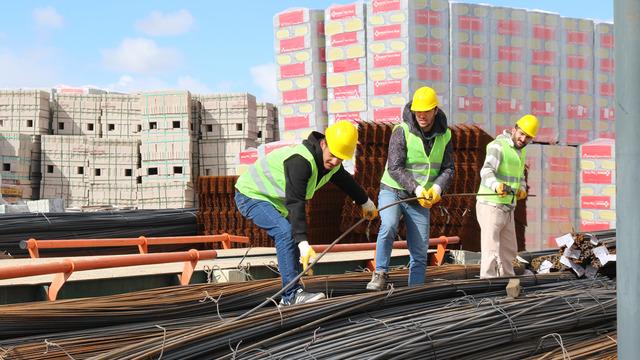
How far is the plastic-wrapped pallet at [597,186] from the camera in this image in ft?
35.9

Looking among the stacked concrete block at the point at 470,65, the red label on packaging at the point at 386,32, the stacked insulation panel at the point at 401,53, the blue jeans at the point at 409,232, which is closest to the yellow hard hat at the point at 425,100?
the blue jeans at the point at 409,232

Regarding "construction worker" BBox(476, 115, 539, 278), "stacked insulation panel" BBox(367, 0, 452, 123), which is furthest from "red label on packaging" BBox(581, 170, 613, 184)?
"construction worker" BBox(476, 115, 539, 278)

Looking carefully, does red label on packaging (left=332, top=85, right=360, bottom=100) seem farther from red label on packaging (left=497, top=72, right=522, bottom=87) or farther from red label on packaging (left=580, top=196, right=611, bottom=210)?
red label on packaging (left=580, top=196, right=611, bottom=210)

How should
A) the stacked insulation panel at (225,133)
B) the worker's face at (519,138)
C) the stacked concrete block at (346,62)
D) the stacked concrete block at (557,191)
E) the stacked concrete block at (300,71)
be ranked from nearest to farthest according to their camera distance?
the worker's face at (519,138), the stacked concrete block at (346,62), the stacked concrete block at (300,71), the stacked concrete block at (557,191), the stacked insulation panel at (225,133)

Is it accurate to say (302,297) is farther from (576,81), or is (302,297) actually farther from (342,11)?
(576,81)

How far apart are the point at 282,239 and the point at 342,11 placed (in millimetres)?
6342

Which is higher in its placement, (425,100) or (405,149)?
(425,100)

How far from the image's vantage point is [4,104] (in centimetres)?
1600

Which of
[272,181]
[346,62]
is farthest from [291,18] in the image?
[272,181]

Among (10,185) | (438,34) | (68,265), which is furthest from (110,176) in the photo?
(68,265)

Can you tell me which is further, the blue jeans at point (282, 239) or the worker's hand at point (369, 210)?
the worker's hand at point (369, 210)

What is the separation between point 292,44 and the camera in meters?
10.8

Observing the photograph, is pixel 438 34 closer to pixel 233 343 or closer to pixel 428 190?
pixel 428 190

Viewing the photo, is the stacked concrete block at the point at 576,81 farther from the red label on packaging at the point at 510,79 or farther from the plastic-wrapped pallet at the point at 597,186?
the red label on packaging at the point at 510,79
